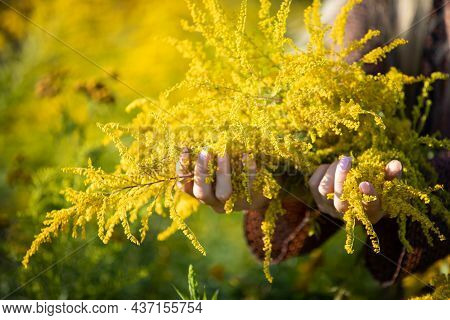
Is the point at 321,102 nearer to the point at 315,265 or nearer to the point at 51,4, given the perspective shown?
the point at 315,265

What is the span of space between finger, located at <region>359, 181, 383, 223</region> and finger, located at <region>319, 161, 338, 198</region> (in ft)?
0.23

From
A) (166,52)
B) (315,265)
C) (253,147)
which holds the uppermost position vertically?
(166,52)

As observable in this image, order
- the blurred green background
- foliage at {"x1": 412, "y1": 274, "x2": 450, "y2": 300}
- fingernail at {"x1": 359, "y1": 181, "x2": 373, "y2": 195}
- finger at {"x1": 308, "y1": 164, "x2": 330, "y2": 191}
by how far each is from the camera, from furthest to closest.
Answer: the blurred green background, foliage at {"x1": 412, "y1": 274, "x2": 450, "y2": 300}, finger at {"x1": 308, "y1": 164, "x2": 330, "y2": 191}, fingernail at {"x1": 359, "y1": 181, "x2": 373, "y2": 195}

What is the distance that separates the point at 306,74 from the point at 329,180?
18 cm

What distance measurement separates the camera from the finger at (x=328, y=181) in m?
0.90

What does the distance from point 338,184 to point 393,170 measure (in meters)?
0.09

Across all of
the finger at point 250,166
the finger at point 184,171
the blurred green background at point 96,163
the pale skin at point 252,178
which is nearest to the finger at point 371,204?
the pale skin at point 252,178

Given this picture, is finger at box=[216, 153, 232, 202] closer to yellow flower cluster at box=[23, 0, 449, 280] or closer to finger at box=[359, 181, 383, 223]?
yellow flower cluster at box=[23, 0, 449, 280]

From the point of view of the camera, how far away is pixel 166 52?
2.35 m

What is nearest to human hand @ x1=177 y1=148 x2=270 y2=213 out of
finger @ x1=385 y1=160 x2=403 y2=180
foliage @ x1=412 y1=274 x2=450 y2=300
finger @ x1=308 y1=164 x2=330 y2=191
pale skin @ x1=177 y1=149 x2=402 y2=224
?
pale skin @ x1=177 y1=149 x2=402 y2=224

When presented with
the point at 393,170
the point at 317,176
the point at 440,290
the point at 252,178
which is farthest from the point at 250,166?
the point at 440,290

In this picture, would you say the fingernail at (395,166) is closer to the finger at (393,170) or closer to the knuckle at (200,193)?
the finger at (393,170)

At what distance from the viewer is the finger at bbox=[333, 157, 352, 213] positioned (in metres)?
0.86

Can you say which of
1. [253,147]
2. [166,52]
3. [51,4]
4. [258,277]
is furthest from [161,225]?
[51,4]
